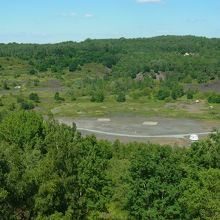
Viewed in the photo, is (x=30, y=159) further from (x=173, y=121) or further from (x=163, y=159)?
(x=173, y=121)

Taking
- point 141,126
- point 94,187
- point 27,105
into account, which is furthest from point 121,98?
point 94,187

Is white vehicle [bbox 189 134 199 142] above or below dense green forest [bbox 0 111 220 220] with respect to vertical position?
below

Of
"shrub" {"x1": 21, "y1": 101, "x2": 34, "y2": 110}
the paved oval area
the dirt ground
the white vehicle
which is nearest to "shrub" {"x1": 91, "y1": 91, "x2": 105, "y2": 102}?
"shrub" {"x1": 21, "y1": 101, "x2": 34, "y2": 110}

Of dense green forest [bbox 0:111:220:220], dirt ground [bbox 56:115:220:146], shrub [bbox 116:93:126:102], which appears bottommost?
dirt ground [bbox 56:115:220:146]

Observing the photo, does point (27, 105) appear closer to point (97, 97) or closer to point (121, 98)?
point (97, 97)

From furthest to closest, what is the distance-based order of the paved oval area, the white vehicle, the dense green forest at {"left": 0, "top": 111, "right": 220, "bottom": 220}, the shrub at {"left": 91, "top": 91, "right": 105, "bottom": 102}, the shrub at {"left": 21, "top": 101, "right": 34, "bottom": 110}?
the shrub at {"left": 91, "top": 91, "right": 105, "bottom": 102}
the shrub at {"left": 21, "top": 101, "right": 34, "bottom": 110}
the paved oval area
the white vehicle
the dense green forest at {"left": 0, "top": 111, "right": 220, "bottom": 220}

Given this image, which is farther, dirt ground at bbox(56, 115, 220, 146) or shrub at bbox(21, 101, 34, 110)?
shrub at bbox(21, 101, 34, 110)

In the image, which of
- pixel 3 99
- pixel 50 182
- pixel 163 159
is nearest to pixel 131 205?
pixel 163 159

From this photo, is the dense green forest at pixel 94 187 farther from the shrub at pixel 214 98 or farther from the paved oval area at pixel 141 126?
the shrub at pixel 214 98

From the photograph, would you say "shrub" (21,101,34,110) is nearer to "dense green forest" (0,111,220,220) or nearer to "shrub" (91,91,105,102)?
"shrub" (91,91,105,102)

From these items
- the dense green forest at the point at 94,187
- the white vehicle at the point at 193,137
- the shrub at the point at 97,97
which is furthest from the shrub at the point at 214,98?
the dense green forest at the point at 94,187

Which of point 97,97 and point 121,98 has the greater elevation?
point 97,97
